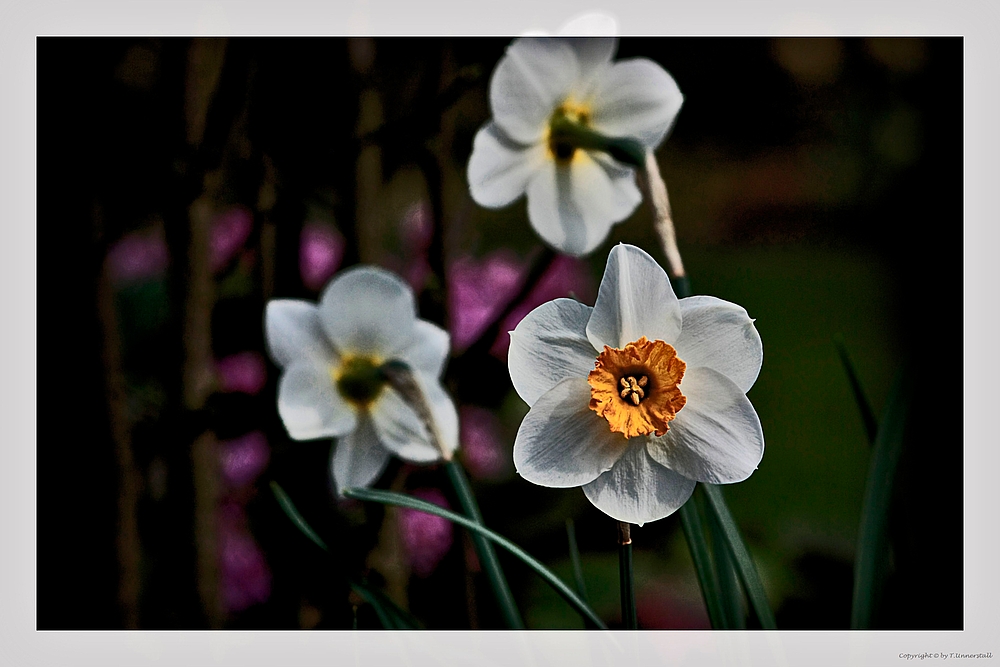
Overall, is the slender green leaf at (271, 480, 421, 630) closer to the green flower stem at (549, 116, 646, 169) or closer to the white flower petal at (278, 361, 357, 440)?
the white flower petal at (278, 361, 357, 440)

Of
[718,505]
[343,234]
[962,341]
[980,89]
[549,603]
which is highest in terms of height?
[980,89]

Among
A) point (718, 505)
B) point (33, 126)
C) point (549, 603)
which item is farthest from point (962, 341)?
point (33, 126)

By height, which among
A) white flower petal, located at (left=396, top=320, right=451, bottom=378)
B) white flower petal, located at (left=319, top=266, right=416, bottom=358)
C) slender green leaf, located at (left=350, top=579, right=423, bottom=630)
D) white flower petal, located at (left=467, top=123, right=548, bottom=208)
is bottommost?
slender green leaf, located at (left=350, top=579, right=423, bottom=630)

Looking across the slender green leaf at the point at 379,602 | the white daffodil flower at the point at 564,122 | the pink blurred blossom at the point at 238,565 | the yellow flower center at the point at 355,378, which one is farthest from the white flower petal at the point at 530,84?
the pink blurred blossom at the point at 238,565

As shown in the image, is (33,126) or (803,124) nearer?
(33,126)

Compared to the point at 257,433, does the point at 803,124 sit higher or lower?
higher

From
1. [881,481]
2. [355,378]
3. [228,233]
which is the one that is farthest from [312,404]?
[881,481]

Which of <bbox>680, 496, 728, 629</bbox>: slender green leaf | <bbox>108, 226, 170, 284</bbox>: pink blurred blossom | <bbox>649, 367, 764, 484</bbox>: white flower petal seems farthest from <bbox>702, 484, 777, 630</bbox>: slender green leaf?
<bbox>108, 226, 170, 284</bbox>: pink blurred blossom
